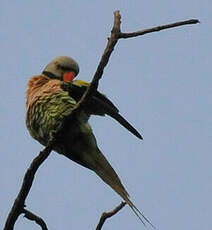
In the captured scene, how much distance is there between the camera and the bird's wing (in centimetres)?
425

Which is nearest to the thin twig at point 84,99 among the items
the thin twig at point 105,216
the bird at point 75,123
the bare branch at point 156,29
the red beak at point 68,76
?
the bare branch at point 156,29

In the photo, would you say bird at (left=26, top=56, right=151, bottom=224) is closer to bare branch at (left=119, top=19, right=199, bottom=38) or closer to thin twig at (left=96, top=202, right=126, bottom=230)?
thin twig at (left=96, top=202, right=126, bottom=230)

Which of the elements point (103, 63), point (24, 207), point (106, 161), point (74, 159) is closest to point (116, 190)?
point (106, 161)

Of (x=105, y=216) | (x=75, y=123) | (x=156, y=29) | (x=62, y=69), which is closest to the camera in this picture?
(x=156, y=29)

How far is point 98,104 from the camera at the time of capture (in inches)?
177

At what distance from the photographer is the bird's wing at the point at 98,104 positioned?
4246 millimetres

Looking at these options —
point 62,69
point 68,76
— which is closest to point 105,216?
point 68,76

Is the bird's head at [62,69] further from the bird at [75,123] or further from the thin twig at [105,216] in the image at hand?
the thin twig at [105,216]

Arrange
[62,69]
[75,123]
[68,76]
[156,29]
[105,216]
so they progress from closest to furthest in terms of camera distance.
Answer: [156,29], [105,216], [75,123], [68,76], [62,69]

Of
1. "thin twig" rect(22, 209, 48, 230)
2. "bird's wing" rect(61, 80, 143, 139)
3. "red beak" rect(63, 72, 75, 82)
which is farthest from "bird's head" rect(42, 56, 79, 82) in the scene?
"thin twig" rect(22, 209, 48, 230)

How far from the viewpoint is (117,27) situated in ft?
11.0

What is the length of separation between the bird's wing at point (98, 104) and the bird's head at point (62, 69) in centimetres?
67

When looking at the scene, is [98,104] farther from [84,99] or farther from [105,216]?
[105,216]

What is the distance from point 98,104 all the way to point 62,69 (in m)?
1.41
